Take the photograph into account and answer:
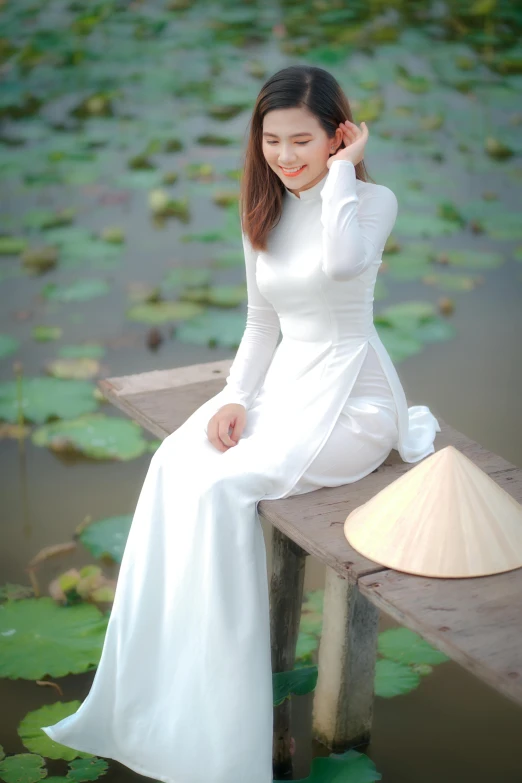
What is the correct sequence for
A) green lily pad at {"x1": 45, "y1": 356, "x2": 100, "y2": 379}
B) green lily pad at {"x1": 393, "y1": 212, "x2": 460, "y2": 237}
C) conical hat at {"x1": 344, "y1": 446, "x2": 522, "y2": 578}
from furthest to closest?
green lily pad at {"x1": 393, "y1": 212, "x2": 460, "y2": 237}, green lily pad at {"x1": 45, "y1": 356, "x2": 100, "y2": 379}, conical hat at {"x1": 344, "y1": 446, "x2": 522, "y2": 578}

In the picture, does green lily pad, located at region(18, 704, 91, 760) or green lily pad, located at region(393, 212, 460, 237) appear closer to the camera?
green lily pad, located at region(18, 704, 91, 760)

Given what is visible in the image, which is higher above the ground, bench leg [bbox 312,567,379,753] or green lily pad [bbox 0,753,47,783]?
bench leg [bbox 312,567,379,753]

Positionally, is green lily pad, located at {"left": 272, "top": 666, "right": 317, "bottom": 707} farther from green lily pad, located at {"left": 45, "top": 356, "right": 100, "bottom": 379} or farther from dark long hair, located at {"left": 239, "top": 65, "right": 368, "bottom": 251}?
green lily pad, located at {"left": 45, "top": 356, "right": 100, "bottom": 379}

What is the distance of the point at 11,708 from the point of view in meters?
2.34

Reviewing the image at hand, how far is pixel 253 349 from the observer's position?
2.17 metres

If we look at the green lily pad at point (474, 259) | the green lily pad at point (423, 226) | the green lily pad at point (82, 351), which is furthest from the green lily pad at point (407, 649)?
the green lily pad at point (423, 226)

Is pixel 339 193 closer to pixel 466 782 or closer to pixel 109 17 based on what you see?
pixel 466 782

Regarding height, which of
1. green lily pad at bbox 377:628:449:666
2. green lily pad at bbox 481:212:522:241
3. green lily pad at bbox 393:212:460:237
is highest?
green lily pad at bbox 377:628:449:666

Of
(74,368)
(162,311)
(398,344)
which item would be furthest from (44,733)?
(162,311)

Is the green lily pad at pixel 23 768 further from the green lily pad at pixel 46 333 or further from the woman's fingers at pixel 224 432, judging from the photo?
the green lily pad at pixel 46 333

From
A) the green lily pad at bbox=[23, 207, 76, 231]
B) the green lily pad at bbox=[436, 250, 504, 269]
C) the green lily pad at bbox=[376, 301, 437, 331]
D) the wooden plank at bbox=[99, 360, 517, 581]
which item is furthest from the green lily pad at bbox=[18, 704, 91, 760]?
the green lily pad at bbox=[23, 207, 76, 231]

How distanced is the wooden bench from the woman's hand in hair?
562 millimetres

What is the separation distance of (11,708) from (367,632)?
80cm

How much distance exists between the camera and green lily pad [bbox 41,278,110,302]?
4.48 meters
